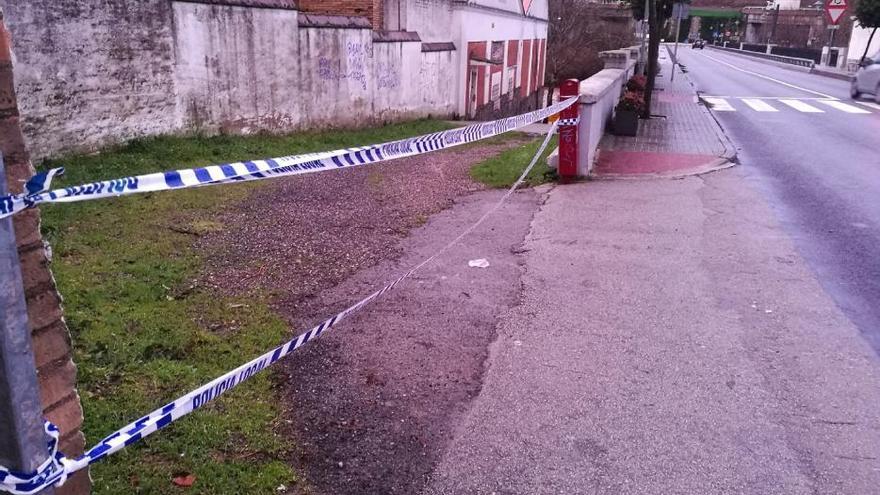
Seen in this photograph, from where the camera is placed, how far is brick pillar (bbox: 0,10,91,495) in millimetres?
2145

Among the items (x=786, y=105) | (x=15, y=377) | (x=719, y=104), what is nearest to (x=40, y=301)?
(x=15, y=377)

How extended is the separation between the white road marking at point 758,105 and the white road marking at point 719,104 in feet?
2.20

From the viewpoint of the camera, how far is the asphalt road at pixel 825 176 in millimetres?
6297

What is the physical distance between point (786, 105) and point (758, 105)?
0.93 metres

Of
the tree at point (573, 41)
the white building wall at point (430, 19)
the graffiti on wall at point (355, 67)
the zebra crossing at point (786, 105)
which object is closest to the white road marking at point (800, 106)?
the zebra crossing at point (786, 105)

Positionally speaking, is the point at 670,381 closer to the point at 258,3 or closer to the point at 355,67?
the point at 258,3

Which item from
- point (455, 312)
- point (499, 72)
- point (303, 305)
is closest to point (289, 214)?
point (303, 305)

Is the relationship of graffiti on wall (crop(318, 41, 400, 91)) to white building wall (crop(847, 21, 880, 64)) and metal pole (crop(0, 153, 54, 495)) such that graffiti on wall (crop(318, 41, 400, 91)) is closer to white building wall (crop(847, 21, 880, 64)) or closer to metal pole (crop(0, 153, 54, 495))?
metal pole (crop(0, 153, 54, 495))

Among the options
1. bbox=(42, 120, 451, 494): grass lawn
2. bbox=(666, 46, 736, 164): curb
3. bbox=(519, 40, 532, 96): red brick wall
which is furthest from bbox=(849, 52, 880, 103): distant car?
bbox=(42, 120, 451, 494): grass lawn

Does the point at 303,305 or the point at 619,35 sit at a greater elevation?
the point at 619,35

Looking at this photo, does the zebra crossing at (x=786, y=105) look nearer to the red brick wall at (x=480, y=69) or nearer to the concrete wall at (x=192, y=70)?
the red brick wall at (x=480, y=69)

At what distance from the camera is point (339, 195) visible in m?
9.13

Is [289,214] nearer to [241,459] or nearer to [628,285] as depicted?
[628,285]

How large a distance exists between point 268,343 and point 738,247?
15.9 ft
